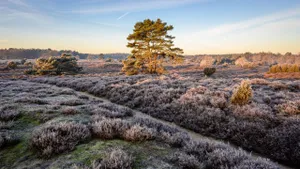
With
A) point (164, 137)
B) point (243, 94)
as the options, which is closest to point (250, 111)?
point (243, 94)

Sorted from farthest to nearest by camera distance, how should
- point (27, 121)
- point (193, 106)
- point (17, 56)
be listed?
1. point (17, 56)
2. point (193, 106)
3. point (27, 121)

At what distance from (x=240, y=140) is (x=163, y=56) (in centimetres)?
2507

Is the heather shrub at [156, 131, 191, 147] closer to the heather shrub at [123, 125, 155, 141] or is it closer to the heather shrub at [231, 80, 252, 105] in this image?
the heather shrub at [123, 125, 155, 141]

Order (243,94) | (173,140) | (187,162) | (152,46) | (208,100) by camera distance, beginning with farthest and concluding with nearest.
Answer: (152,46)
(208,100)
(243,94)
(173,140)
(187,162)

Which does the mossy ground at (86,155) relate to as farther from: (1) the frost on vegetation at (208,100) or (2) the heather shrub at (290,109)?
(2) the heather shrub at (290,109)

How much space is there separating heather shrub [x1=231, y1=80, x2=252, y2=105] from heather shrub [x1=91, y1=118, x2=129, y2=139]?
635 cm

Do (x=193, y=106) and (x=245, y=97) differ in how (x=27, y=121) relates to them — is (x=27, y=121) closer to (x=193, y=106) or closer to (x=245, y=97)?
(x=193, y=106)

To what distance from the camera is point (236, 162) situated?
3574 mm

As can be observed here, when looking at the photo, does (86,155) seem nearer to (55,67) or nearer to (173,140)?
(173,140)

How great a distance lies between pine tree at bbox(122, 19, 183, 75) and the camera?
94.6 ft

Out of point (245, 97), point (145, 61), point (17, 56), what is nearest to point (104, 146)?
point (245, 97)

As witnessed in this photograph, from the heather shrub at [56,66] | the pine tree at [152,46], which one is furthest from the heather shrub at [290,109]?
the heather shrub at [56,66]

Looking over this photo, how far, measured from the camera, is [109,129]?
4625 millimetres

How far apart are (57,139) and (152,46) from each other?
27082 millimetres
